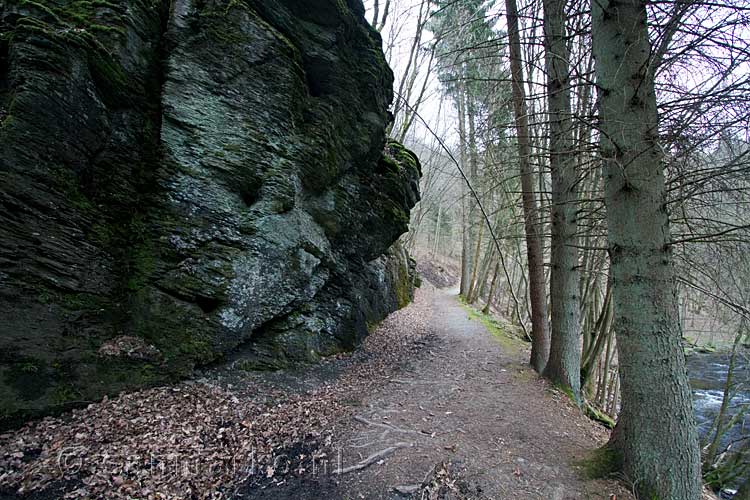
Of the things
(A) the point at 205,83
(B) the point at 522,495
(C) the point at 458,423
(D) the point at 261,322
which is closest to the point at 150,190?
(A) the point at 205,83

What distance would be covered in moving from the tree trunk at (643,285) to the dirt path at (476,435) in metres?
0.50

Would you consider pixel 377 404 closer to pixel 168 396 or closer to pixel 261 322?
pixel 261 322

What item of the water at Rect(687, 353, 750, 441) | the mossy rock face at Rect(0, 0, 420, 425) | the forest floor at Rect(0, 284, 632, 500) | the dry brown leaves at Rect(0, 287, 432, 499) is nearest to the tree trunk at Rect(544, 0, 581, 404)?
the forest floor at Rect(0, 284, 632, 500)

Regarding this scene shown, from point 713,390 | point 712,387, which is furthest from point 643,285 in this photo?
point 712,387

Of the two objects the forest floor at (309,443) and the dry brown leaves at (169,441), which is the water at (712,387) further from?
the dry brown leaves at (169,441)

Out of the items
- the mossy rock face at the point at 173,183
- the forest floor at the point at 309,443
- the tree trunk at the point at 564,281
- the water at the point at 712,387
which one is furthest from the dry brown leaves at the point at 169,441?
the water at the point at 712,387

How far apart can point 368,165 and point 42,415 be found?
7.02m

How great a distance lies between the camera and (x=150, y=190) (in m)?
4.54

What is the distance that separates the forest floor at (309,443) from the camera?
9.00 ft

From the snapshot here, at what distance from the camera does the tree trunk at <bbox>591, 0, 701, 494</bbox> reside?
8.58 feet

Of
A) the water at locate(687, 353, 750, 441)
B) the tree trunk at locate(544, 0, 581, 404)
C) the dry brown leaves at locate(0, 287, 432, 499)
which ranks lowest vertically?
the water at locate(687, 353, 750, 441)

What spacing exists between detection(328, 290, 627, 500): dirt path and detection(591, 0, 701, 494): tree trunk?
50 centimetres

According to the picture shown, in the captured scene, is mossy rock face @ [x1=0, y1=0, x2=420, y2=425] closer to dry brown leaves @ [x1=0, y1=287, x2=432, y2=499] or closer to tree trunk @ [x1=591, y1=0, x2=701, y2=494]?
dry brown leaves @ [x1=0, y1=287, x2=432, y2=499]

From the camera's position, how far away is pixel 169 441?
3.14m
